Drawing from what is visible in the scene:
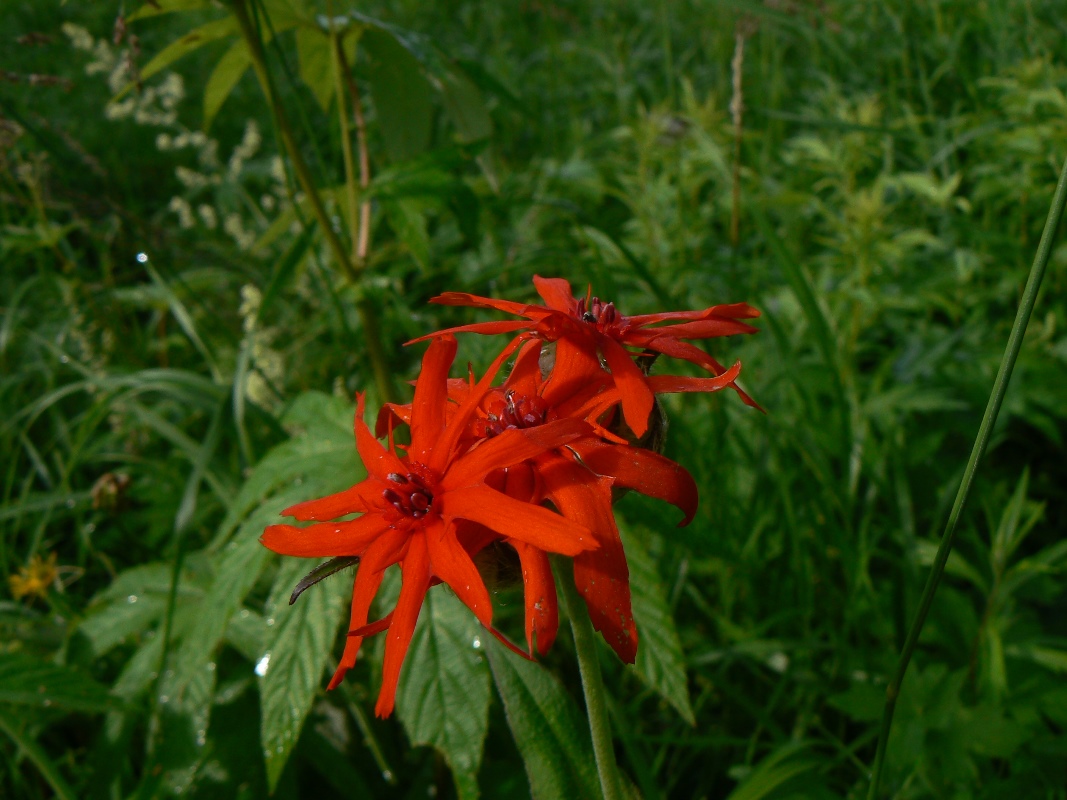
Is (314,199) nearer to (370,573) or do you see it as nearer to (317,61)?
(317,61)

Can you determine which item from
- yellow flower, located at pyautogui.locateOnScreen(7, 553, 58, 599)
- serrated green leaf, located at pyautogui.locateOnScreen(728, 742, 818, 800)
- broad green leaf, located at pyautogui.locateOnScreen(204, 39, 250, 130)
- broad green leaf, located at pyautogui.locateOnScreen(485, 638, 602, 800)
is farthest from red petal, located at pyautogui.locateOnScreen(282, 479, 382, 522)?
yellow flower, located at pyautogui.locateOnScreen(7, 553, 58, 599)

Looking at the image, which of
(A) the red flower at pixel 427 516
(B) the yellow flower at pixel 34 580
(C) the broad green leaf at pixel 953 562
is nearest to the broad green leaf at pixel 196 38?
(A) the red flower at pixel 427 516

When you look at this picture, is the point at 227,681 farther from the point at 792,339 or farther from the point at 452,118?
the point at 792,339

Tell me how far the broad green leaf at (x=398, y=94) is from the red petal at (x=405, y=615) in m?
1.15

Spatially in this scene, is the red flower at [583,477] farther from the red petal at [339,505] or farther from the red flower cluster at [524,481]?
the red petal at [339,505]

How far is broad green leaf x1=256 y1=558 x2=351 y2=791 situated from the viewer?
1284 mm

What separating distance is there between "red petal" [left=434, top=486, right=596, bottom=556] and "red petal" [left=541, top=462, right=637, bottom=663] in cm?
3

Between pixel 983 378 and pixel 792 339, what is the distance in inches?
19.9

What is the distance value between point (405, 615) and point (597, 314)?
0.42 meters

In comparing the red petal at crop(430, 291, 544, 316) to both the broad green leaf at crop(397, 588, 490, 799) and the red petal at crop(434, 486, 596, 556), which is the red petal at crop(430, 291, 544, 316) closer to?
the red petal at crop(434, 486, 596, 556)

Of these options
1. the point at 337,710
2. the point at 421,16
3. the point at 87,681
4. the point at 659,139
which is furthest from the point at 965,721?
the point at 421,16

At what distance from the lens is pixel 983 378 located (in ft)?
7.39

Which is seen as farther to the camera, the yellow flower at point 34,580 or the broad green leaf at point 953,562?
the yellow flower at point 34,580

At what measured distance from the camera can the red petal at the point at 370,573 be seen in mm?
787
